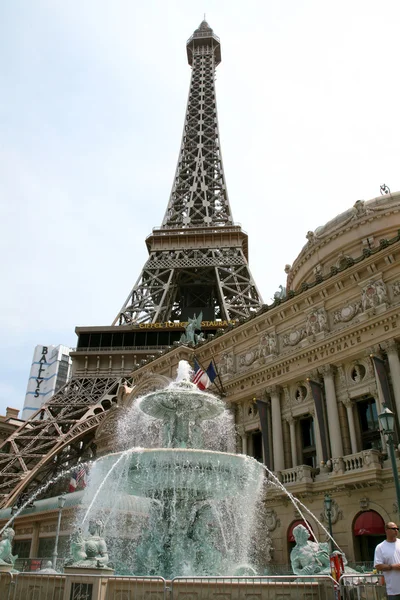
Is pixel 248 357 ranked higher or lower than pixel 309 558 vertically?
higher

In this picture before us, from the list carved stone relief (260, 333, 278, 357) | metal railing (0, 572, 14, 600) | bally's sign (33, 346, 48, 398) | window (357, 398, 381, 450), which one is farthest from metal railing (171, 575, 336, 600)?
bally's sign (33, 346, 48, 398)

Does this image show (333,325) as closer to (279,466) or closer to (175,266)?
(279,466)

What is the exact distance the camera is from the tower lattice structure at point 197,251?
59344 mm

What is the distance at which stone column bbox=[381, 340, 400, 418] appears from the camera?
20344 millimetres

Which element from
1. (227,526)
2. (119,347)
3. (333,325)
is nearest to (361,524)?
(227,526)

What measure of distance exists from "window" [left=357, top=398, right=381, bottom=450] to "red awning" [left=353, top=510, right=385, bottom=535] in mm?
2813

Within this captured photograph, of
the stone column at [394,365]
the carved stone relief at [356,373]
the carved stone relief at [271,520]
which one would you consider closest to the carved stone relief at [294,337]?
the carved stone relief at [356,373]

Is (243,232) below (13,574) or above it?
above

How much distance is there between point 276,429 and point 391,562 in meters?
19.2

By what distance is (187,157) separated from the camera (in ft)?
271

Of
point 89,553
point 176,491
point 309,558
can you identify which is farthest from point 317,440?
point 89,553

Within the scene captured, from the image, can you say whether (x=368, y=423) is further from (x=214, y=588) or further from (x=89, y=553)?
(x=214, y=588)

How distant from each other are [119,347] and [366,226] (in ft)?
103

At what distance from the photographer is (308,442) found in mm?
24875
